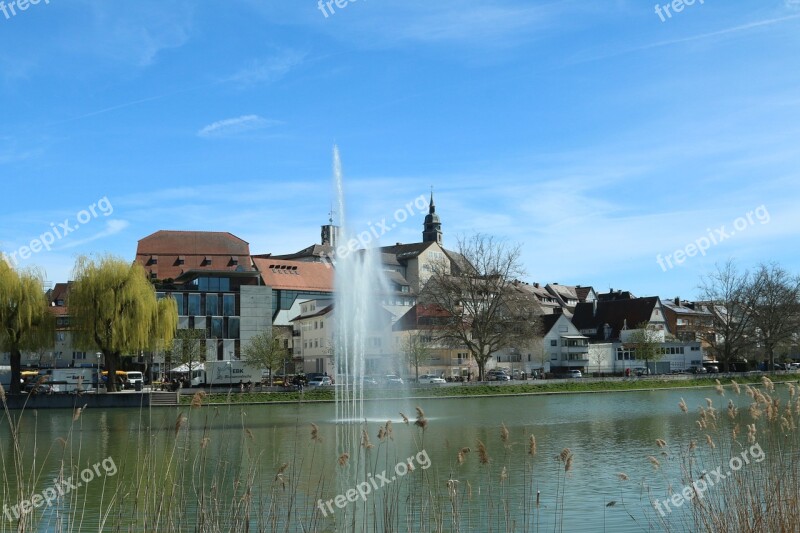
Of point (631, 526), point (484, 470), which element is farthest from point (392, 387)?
point (631, 526)

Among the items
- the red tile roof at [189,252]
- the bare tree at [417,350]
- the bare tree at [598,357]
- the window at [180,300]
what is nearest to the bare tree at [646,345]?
the bare tree at [598,357]

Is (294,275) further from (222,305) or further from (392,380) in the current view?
(392,380)

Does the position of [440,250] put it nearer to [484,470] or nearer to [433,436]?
[433,436]

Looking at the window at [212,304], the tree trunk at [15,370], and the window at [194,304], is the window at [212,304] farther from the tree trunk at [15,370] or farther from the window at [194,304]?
the tree trunk at [15,370]

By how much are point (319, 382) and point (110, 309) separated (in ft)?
57.8

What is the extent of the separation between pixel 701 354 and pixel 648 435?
84423 mm

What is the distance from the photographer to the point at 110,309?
59844mm

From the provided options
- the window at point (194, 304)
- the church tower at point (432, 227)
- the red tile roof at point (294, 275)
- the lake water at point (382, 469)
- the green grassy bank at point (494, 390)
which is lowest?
the green grassy bank at point (494, 390)

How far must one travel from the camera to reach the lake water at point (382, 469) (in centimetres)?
1149

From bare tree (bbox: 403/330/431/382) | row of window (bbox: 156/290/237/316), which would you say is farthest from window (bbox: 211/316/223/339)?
bare tree (bbox: 403/330/431/382)

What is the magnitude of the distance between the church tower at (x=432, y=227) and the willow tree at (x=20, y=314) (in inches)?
4481

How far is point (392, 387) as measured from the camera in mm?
64938

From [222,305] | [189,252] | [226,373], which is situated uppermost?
[189,252]

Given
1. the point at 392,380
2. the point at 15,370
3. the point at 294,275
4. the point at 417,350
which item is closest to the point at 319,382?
the point at 392,380
